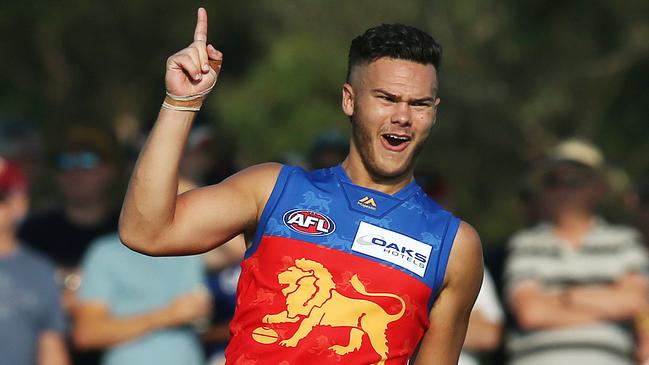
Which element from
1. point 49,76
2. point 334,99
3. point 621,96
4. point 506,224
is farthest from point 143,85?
point 621,96

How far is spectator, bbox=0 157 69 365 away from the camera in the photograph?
7453 mm

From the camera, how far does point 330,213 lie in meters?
4.82

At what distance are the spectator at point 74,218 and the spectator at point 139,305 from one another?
1.69 feet

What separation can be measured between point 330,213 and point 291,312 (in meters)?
0.41

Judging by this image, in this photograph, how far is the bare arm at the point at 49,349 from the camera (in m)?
7.66

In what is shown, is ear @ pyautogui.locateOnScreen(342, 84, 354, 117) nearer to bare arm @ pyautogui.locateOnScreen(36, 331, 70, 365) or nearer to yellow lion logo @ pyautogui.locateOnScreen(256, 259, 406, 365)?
yellow lion logo @ pyautogui.locateOnScreen(256, 259, 406, 365)

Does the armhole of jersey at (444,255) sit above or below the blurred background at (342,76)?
below

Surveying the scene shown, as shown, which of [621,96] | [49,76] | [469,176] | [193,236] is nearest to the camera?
[193,236]

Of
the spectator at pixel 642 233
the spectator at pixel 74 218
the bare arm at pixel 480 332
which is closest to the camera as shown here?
the spectator at pixel 642 233

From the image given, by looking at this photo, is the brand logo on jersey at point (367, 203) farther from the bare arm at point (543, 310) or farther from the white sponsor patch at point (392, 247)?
the bare arm at point (543, 310)

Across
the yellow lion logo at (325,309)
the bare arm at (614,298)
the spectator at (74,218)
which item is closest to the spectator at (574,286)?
the bare arm at (614,298)

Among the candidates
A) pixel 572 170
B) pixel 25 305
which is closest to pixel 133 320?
pixel 25 305

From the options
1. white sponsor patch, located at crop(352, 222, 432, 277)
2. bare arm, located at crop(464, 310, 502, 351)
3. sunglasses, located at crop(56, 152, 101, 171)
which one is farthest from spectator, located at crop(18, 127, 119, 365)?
white sponsor patch, located at crop(352, 222, 432, 277)

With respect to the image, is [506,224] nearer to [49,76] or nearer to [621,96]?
[621,96]
